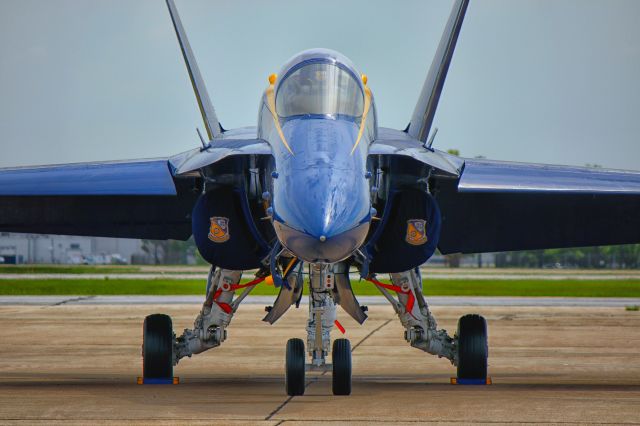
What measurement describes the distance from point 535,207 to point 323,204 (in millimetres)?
5240

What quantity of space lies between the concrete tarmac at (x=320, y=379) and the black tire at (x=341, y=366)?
0.19 metres

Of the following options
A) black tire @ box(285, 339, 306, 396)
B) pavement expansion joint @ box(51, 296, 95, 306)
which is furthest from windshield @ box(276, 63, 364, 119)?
pavement expansion joint @ box(51, 296, 95, 306)

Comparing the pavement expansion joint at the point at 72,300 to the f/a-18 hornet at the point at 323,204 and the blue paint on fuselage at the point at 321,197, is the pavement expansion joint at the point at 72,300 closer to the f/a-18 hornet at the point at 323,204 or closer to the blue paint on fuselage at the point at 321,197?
the f/a-18 hornet at the point at 323,204

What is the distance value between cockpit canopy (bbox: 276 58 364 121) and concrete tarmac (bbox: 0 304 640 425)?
9.33 feet

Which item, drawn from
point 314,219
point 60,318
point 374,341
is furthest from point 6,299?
point 314,219

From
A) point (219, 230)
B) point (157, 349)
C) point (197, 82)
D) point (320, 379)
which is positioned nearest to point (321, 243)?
point (219, 230)

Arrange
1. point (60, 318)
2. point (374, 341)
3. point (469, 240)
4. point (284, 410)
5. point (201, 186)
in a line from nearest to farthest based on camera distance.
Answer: point (284, 410)
point (201, 186)
point (469, 240)
point (374, 341)
point (60, 318)

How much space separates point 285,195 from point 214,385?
14.0ft

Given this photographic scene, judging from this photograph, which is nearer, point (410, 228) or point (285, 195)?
point (285, 195)

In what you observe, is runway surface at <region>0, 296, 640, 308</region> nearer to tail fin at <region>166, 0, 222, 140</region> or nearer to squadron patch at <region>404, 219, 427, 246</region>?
tail fin at <region>166, 0, 222, 140</region>

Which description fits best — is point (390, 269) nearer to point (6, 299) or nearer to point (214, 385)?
point (214, 385)

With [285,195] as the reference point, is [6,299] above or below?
below

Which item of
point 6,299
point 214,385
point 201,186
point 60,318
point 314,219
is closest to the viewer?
point 314,219

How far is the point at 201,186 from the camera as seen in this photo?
12.2m
